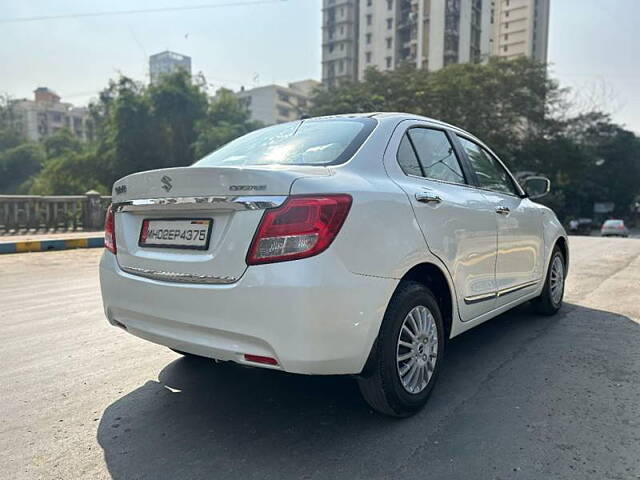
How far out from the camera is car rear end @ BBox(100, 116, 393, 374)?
7.28 feet

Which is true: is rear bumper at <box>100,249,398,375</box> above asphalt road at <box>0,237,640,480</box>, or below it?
above

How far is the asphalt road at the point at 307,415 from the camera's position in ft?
7.41

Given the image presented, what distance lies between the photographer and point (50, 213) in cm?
1384

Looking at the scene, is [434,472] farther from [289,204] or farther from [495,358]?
[495,358]

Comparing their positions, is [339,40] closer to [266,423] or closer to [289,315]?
[266,423]

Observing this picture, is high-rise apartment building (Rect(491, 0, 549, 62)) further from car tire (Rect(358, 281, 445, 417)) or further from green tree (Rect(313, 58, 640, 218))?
car tire (Rect(358, 281, 445, 417))

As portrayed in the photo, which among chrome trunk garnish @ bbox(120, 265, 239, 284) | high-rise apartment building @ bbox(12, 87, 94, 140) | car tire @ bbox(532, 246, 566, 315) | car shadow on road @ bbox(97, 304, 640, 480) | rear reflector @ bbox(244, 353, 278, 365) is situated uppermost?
high-rise apartment building @ bbox(12, 87, 94, 140)

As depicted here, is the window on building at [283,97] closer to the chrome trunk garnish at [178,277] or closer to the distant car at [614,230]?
the distant car at [614,230]

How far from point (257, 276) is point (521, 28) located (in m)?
83.6

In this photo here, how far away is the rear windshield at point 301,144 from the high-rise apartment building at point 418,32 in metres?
47.7

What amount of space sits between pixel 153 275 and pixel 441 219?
1609mm

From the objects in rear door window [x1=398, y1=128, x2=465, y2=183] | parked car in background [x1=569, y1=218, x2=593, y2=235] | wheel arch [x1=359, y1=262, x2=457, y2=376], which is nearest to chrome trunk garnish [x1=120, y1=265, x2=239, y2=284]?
wheel arch [x1=359, y1=262, x2=457, y2=376]

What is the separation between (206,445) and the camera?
2439 millimetres

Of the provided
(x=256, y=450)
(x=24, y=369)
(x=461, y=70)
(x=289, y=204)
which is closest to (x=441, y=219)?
(x=289, y=204)
